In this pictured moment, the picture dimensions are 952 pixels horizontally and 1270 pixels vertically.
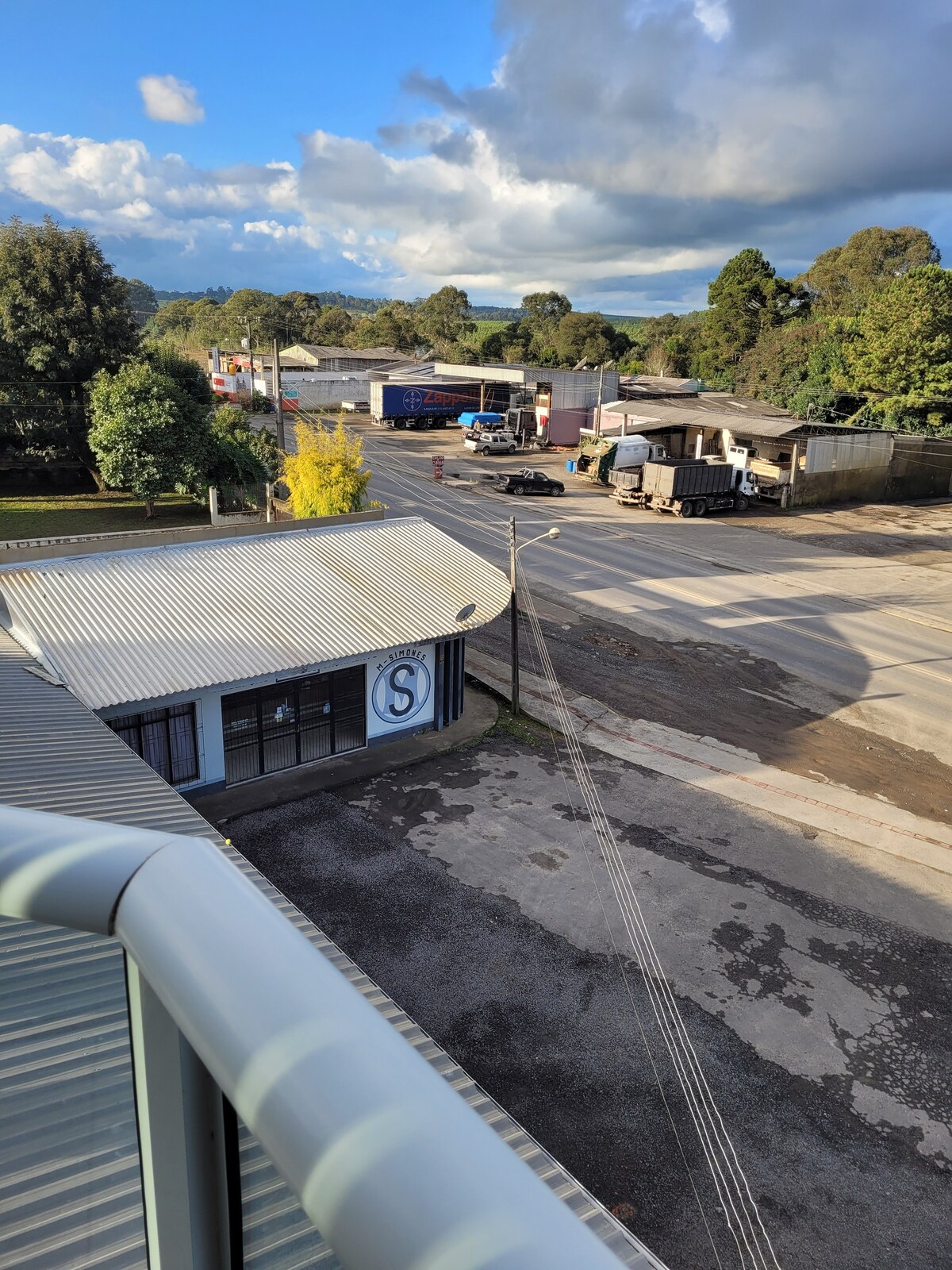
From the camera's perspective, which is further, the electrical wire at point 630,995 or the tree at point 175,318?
the tree at point 175,318

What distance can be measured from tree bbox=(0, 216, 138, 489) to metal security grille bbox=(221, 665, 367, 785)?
27539mm

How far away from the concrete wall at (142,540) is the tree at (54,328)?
1987 cm

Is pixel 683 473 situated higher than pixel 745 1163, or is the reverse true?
pixel 683 473

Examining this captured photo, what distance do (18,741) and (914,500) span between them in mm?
51684

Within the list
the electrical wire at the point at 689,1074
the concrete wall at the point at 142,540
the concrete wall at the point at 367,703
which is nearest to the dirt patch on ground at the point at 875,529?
the concrete wall at the point at 142,540

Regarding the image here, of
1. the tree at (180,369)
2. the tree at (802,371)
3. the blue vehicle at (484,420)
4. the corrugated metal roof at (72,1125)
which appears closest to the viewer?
the corrugated metal roof at (72,1125)

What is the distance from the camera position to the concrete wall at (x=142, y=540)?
61.4 feet

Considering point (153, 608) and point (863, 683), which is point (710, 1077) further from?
point (863, 683)

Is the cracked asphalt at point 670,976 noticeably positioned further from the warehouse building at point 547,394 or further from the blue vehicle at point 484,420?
the blue vehicle at point 484,420

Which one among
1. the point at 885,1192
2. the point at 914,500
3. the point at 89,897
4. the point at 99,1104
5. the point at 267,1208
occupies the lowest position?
the point at 885,1192

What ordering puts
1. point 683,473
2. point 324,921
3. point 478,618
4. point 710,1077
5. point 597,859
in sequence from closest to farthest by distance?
point 710,1077
point 324,921
point 597,859
point 478,618
point 683,473

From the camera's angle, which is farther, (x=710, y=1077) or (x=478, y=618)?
(x=478, y=618)

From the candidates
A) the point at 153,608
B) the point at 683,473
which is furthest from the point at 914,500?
the point at 153,608

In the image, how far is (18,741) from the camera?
477 inches
